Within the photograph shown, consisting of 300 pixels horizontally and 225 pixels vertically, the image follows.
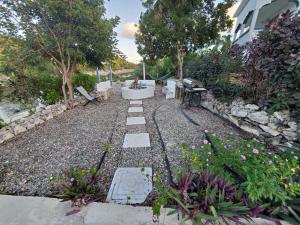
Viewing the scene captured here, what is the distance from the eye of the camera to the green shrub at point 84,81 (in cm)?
624

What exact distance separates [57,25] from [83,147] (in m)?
3.14

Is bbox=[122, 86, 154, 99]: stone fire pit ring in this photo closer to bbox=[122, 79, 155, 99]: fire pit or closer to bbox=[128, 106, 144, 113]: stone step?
bbox=[122, 79, 155, 99]: fire pit

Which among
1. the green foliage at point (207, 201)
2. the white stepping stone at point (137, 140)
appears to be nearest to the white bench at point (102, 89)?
the white stepping stone at point (137, 140)

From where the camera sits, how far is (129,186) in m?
1.84

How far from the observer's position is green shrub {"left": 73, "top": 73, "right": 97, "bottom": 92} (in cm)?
624

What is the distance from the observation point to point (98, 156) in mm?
2469

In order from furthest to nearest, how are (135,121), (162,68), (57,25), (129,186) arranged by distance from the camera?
(162,68) → (135,121) → (57,25) → (129,186)

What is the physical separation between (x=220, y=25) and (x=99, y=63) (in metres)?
5.54

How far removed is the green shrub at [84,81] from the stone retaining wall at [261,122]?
5586 millimetres

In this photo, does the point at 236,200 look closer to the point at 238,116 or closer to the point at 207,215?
the point at 207,215

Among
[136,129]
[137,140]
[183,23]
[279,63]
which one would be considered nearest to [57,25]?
[136,129]

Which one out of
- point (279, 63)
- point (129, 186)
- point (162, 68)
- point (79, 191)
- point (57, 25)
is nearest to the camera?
point (79, 191)

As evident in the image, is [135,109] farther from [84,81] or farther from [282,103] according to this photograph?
[282,103]

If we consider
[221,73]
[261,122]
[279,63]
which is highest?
[279,63]
